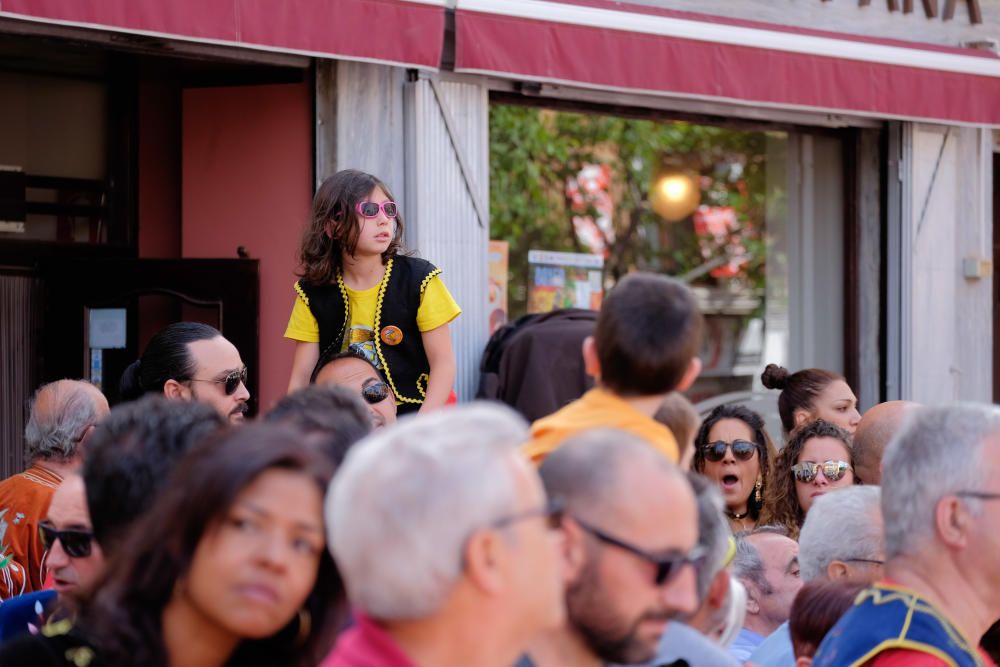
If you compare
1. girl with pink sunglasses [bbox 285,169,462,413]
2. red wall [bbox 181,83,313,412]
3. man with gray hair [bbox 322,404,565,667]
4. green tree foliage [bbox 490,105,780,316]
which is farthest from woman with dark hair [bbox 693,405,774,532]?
green tree foliage [bbox 490,105,780,316]

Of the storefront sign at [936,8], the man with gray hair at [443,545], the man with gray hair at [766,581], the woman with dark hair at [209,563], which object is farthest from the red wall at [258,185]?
the man with gray hair at [443,545]

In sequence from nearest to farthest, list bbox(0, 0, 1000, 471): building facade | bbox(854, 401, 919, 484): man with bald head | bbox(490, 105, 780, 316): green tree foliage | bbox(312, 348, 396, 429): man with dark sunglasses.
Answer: bbox(312, 348, 396, 429): man with dark sunglasses
bbox(854, 401, 919, 484): man with bald head
bbox(0, 0, 1000, 471): building facade
bbox(490, 105, 780, 316): green tree foliage

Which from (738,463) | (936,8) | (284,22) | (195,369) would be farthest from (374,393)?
(936,8)

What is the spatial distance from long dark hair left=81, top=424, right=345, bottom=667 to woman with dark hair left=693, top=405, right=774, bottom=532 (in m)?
3.51

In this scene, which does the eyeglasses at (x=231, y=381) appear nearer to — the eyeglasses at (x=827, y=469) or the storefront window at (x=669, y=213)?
the eyeglasses at (x=827, y=469)

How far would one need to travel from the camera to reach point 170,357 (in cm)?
493

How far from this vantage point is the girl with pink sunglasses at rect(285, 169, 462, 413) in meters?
5.63

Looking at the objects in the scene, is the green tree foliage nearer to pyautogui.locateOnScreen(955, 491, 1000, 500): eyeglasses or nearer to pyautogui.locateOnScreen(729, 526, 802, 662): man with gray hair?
pyautogui.locateOnScreen(729, 526, 802, 662): man with gray hair

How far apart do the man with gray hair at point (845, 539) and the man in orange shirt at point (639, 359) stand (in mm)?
801

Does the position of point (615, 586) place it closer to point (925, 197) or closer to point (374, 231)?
point (374, 231)

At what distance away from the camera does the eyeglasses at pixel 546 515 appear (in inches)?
85.1

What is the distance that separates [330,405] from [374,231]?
2.46m

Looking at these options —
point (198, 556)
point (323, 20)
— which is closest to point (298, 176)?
point (323, 20)

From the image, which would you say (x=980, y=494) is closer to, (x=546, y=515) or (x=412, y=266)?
(x=546, y=515)
